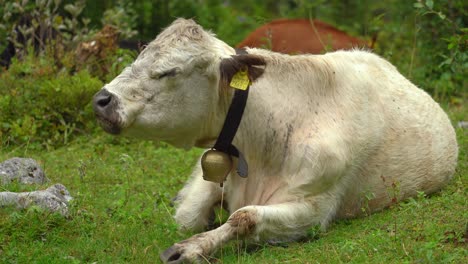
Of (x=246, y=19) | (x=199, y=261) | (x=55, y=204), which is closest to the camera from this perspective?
(x=199, y=261)

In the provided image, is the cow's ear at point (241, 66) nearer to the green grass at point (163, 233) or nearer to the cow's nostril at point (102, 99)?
the cow's nostril at point (102, 99)

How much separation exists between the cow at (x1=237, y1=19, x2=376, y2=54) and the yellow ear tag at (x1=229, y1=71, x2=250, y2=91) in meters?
4.55

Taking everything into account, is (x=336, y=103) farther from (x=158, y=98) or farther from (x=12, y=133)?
(x=12, y=133)

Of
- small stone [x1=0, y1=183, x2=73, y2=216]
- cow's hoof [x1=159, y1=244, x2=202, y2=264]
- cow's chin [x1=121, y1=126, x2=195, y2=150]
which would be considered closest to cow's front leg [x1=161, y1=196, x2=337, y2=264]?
cow's hoof [x1=159, y1=244, x2=202, y2=264]

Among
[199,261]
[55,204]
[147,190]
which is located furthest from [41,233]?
[147,190]

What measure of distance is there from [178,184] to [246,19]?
8.39m

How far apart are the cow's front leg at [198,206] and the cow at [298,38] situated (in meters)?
4.23

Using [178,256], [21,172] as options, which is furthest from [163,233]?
[21,172]

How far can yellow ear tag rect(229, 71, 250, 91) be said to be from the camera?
5.45 meters

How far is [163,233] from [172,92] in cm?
95

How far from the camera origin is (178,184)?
739 cm

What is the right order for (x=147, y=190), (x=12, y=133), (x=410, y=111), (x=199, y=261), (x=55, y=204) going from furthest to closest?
(x=12, y=133) → (x=147, y=190) → (x=410, y=111) → (x=55, y=204) → (x=199, y=261)

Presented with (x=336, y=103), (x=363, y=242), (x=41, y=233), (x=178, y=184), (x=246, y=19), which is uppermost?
(x=336, y=103)

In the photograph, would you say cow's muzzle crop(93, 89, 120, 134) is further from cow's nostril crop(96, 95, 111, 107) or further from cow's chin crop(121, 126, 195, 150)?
cow's chin crop(121, 126, 195, 150)
